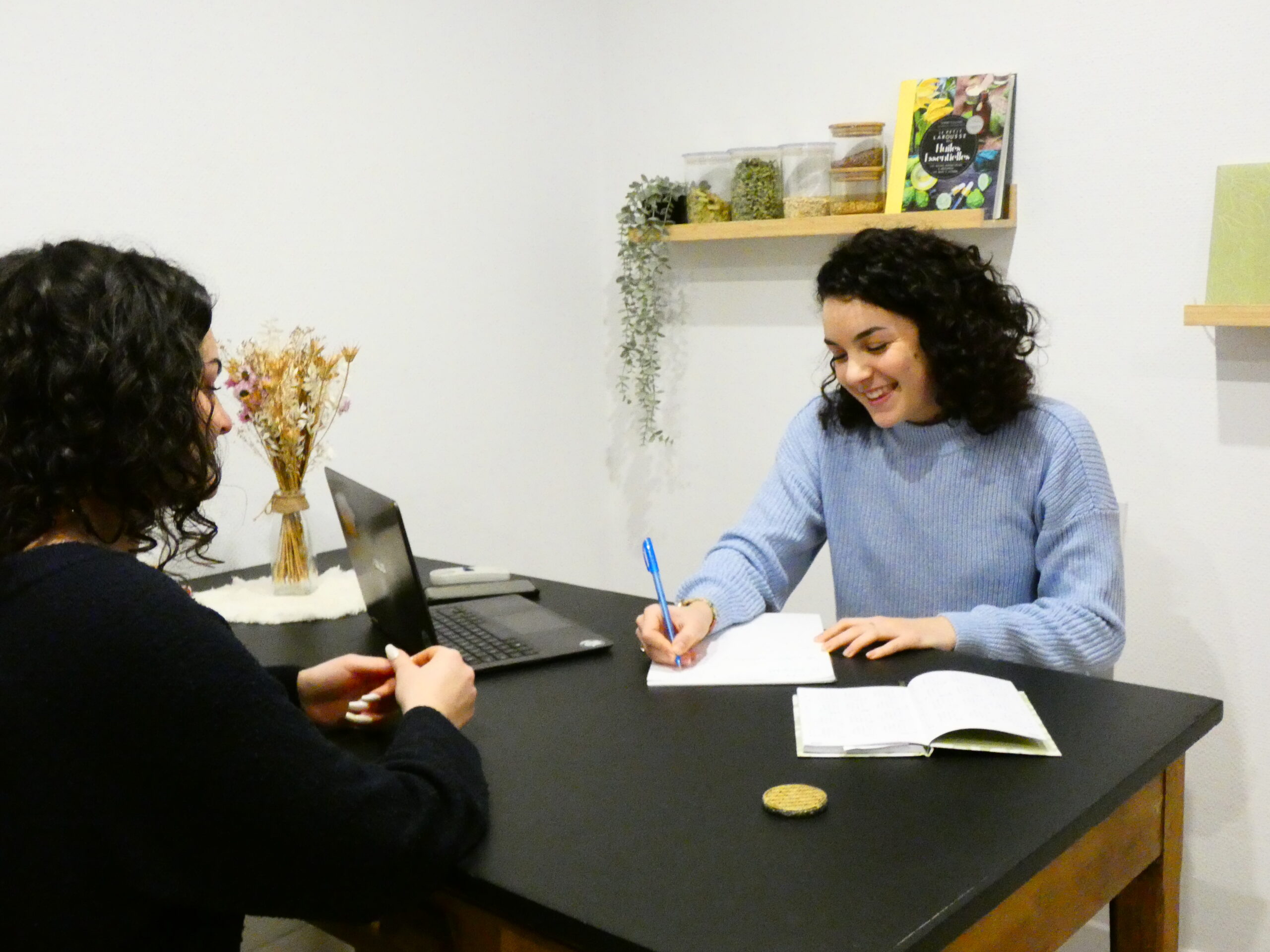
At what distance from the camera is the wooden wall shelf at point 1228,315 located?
Result: 2.02m

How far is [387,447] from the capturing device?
8.50 ft

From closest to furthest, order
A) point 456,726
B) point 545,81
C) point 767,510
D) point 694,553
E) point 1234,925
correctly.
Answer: point 456,726 → point 767,510 → point 1234,925 → point 545,81 → point 694,553

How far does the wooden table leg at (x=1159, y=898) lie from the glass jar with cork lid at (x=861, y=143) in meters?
1.55

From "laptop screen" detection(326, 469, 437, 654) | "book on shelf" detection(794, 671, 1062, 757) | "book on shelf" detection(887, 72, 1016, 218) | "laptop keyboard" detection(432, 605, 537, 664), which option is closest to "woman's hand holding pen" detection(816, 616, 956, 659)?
"book on shelf" detection(794, 671, 1062, 757)

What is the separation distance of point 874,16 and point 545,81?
83 centimetres

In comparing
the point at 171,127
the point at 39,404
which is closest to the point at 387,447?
the point at 171,127

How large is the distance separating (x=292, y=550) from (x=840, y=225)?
53.1 inches

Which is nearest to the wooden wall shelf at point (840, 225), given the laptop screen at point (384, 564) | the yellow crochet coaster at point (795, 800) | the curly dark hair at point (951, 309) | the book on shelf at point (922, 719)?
the curly dark hair at point (951, 309)

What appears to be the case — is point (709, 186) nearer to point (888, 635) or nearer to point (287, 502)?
point (287, 502)

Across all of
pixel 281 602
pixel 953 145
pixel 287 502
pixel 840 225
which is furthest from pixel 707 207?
pixel 281 602

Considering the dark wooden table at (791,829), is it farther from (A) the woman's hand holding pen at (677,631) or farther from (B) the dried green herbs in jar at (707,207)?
(B) the dried green herbs in jar at (707,207)

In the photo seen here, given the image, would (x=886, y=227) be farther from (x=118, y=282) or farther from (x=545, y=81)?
(x=118, y=282)

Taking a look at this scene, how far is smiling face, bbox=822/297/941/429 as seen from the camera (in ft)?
6.25

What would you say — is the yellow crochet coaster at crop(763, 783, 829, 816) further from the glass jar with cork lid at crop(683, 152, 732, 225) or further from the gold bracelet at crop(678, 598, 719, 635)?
the glass jar with cork lid at crop(683, 152, 732, 225)
